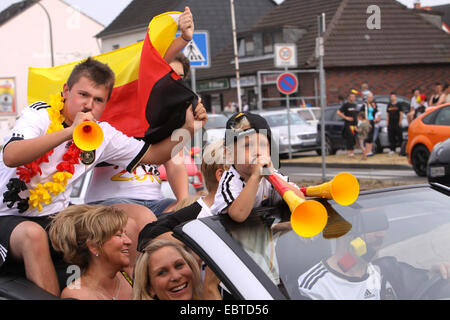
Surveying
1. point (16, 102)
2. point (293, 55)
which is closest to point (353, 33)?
point (293, 55)

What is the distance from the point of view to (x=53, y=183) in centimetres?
324

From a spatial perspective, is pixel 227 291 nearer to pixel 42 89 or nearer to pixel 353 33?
pixel 42 89

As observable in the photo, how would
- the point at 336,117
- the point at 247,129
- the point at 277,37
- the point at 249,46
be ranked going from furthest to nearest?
the point at 249,46, the point at 277,37, the point at 336,117, the point at 247,129

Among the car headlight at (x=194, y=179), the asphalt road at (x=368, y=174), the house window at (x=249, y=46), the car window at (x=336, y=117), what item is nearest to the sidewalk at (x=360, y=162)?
the asphalt road at (x=368, y=174)

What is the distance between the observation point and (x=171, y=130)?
3551 millimetres

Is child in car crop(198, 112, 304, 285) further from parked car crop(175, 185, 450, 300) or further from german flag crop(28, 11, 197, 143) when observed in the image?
german flag crop(28, 11, 197, 143)

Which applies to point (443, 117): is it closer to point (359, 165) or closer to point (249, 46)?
point (359, 165)

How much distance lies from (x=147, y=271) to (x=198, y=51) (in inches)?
320

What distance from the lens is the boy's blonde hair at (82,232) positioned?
2.84m

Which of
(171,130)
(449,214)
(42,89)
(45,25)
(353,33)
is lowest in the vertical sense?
(449,214)

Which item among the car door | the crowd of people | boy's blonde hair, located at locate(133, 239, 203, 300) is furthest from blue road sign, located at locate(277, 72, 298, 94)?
boy's blonde hair, located at locate(133, 239, 203, 300)

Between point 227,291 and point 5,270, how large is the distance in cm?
124

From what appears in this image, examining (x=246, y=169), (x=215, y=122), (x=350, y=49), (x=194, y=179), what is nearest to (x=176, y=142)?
(x=246, y=169)

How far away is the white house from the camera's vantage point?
50.8 metres
